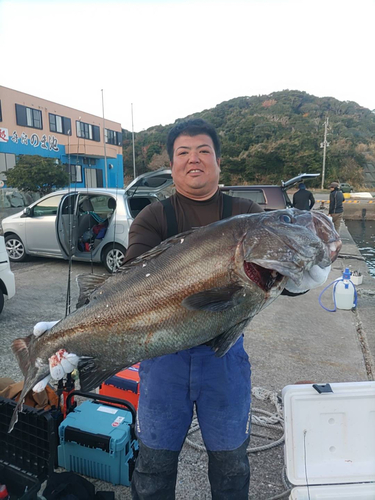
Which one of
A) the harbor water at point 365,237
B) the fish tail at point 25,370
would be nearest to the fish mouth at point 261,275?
the fish tail at point 25,370

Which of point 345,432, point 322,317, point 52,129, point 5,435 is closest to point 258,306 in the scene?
point 345,432

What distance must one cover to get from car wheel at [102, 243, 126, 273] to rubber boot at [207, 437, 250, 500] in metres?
6.53

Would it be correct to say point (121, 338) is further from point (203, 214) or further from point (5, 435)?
point (5, 435)

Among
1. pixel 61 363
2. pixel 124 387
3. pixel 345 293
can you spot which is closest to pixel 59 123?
pixel 345 293

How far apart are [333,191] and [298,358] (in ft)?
40.6

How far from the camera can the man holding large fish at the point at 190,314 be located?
1705 mm

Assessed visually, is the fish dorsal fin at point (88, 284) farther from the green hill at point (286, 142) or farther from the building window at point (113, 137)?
the green hill at point (286, 142)

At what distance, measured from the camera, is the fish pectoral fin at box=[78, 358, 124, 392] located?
1.91 m

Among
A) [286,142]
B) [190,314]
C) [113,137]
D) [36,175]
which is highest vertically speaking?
[286,142]

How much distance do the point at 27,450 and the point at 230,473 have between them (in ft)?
4.18

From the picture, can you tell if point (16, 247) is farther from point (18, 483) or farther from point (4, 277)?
point (18, 483)

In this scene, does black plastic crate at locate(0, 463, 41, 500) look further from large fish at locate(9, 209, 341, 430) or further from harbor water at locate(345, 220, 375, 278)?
harbor water at locate(345, 220, 375, 278)

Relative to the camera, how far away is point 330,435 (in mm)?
2096

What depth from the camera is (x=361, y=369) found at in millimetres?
4152
